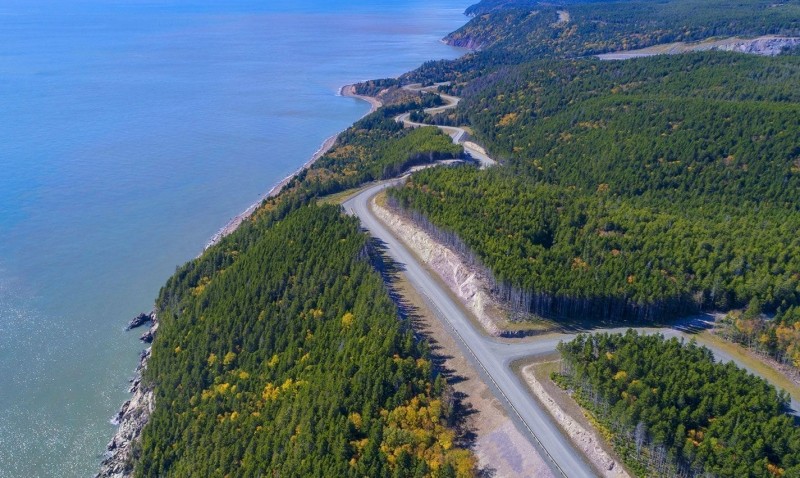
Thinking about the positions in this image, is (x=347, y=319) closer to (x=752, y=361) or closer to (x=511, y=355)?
(x=511, y=355)

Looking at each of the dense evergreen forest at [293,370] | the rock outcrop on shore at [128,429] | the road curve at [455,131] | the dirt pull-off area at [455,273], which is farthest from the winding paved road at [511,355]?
the road curve at [455,131]

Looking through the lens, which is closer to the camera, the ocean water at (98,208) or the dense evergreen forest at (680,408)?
the dense evergreen forest at (680,408)

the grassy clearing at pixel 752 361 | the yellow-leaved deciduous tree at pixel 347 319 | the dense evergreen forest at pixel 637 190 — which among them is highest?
the dense evergreen forest at pixel 637 190

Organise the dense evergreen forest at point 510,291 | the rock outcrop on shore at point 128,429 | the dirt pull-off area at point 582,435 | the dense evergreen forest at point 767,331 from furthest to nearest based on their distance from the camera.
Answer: the rock outcrop on shore at point 128,429
the dense evergreen forest at point 767,331
the dense evergreen forest at point 510,291
the dirt pull-off area at point 582,435

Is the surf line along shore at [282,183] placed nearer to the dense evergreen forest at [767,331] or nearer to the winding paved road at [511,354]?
the winding paved road at [511,354]

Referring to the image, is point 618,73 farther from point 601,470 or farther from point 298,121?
point 601,470

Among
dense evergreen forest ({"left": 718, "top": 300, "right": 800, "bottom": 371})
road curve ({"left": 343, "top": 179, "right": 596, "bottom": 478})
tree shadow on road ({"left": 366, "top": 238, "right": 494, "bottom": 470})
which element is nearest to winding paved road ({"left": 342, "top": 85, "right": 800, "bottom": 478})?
road curve ({"left": 343, "top": 179, "right": 596, "bottom": 478})


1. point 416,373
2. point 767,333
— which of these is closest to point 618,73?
point 767,333

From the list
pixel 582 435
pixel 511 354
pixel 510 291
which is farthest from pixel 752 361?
pixel 510 291
